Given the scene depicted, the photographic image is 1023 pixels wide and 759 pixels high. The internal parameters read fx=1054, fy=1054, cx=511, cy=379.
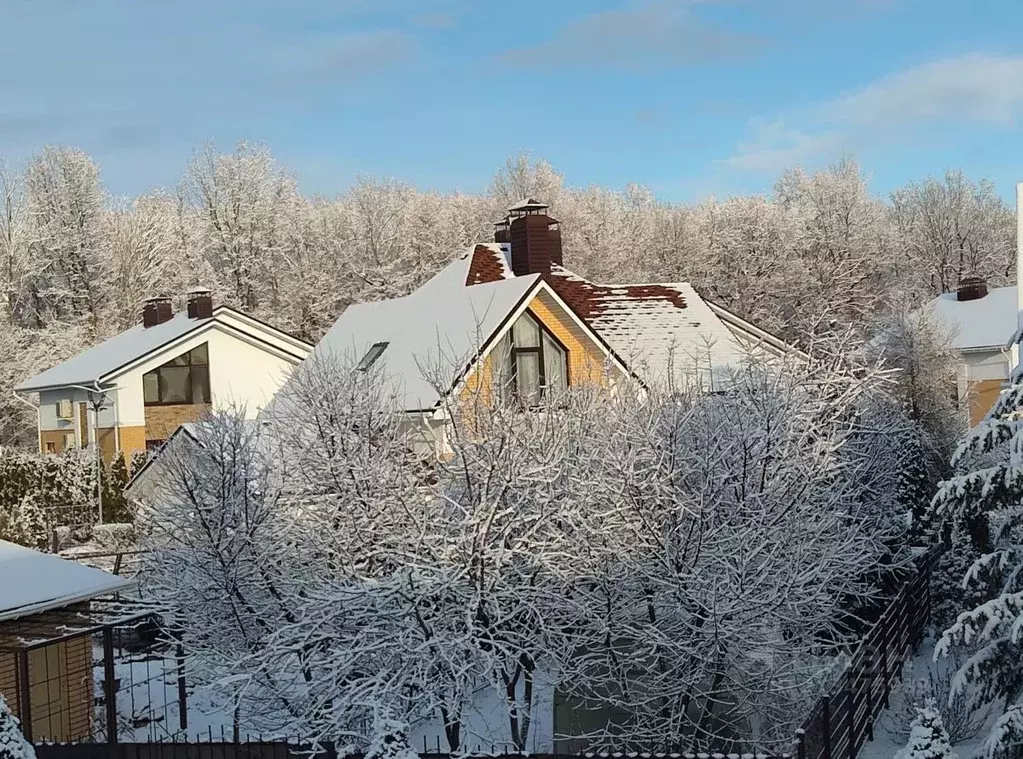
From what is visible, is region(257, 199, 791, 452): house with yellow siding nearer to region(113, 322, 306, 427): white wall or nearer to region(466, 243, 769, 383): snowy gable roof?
region(466, 243, 769, 383): snowy gable roof

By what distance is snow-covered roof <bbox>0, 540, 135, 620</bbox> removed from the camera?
1086 centimetres

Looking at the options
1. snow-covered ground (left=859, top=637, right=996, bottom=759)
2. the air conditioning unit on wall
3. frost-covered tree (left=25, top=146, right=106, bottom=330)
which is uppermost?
frost-covered tree (left=25, top=146, right=106, bottom=330)

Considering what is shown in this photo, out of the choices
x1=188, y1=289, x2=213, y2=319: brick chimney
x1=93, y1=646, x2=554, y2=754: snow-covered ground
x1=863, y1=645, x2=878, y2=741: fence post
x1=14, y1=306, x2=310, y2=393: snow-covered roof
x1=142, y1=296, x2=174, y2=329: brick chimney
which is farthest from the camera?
x1=142, y1=296, x2=174, y2=329: brick chimney

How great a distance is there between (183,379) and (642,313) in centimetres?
1499

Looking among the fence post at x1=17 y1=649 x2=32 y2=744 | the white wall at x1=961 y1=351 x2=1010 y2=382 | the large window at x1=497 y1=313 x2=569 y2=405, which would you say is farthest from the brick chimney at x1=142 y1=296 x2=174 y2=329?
the white wall at x1=961 y1=351 x2=1010 y2=382

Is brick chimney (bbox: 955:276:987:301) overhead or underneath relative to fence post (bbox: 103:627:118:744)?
overhead

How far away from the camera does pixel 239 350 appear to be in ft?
104

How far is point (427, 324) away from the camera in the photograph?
2175cm

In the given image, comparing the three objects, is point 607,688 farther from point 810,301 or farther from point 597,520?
point 810,301

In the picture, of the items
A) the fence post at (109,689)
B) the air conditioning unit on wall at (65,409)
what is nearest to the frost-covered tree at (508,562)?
the fence post at (109,689)

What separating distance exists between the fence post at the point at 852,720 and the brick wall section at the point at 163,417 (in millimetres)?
23561

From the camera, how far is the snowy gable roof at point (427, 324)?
1873 centimetres

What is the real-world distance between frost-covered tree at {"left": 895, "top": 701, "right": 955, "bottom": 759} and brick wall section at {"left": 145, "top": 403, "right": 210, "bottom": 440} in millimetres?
25728

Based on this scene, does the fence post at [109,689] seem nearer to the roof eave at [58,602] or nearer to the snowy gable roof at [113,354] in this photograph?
the roof eave at [58,602]
